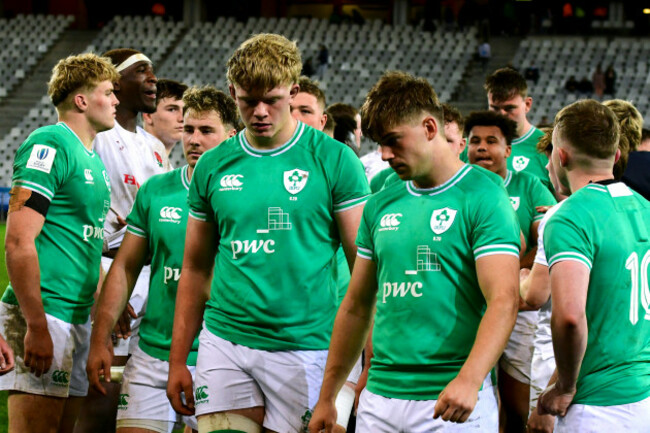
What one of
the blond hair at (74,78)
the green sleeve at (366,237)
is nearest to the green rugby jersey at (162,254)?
the blond hair at (74,78)

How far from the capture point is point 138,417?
166 inches

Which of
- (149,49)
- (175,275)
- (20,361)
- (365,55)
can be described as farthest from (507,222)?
(149,49)

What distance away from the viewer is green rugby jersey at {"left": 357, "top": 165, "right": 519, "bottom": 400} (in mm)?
3043

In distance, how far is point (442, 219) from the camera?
10.1 ft

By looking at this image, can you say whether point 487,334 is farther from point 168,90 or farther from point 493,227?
point 168,90

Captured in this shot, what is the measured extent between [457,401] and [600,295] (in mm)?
764

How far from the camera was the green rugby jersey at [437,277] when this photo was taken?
3043mm

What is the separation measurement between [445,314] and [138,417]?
1.80m

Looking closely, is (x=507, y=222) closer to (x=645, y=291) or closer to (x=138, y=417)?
(x=645, y=291)

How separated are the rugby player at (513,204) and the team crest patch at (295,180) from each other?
6.81 ft

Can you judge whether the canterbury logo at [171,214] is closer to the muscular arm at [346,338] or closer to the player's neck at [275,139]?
the player's neck at [275,139]

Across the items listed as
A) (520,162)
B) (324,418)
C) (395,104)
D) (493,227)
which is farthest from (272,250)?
(520,162)

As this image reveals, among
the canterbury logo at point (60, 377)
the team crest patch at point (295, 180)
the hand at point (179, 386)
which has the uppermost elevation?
the team crest patch at point (295, 180)

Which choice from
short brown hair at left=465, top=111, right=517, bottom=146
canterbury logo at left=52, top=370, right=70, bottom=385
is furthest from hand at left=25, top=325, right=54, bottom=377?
short brown hair at left=465, top=111, right=517, bottom=146
